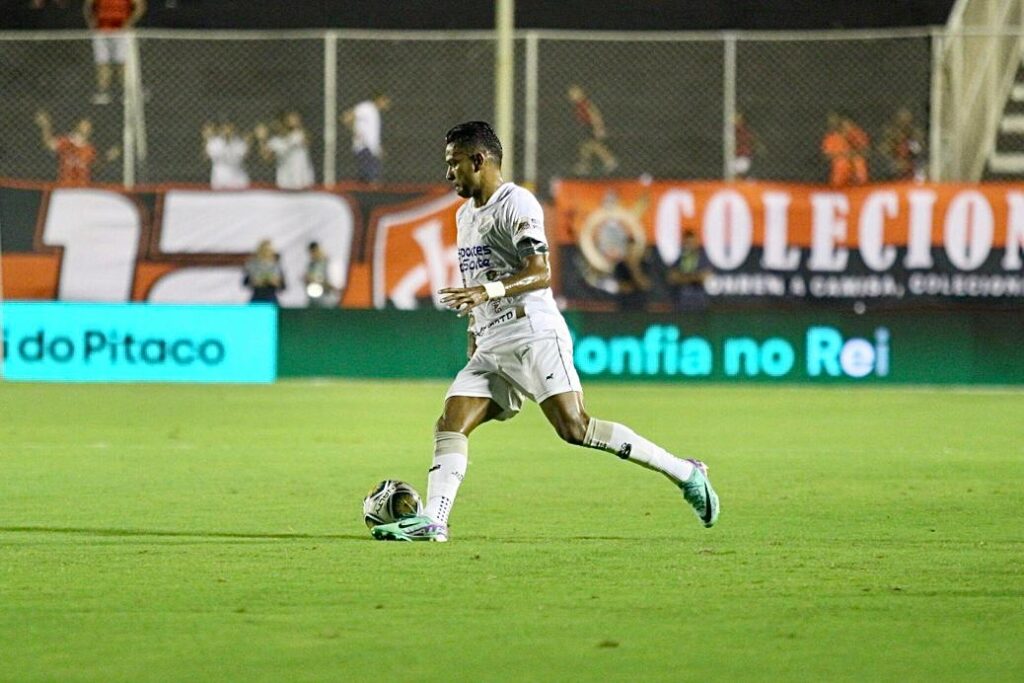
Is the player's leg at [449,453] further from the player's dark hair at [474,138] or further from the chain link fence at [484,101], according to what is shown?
the chain link fence at [484,101]

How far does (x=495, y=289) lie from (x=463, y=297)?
0.25 meters

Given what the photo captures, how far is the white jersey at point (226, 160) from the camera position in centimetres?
2594

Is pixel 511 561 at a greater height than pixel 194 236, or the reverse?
pixel 194 236

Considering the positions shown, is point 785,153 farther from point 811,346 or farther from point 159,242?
point 159,242

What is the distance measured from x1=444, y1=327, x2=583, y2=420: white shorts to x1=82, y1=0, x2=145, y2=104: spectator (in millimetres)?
15431

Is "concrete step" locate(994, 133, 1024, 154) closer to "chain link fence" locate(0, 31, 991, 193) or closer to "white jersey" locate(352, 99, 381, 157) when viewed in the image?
"chain link fence" locate(0, 31, 991, 193)

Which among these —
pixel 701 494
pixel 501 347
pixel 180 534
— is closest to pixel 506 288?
pixel 501 347

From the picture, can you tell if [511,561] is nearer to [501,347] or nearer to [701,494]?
[501,347]

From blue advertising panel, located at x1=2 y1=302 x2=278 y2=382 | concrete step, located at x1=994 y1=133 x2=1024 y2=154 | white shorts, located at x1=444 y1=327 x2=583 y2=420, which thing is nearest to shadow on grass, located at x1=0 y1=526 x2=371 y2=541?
white shorts, located at x1=444 y1=327 x2=583 y2=420

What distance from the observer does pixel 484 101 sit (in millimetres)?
27422

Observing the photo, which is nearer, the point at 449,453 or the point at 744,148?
the point at 449,453

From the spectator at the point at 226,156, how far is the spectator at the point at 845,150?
772cm

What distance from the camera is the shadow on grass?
946 cm

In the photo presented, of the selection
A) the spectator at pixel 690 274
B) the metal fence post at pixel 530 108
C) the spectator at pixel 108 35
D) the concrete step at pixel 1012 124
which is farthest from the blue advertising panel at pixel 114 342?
the concrete step at pixel 1012 124
